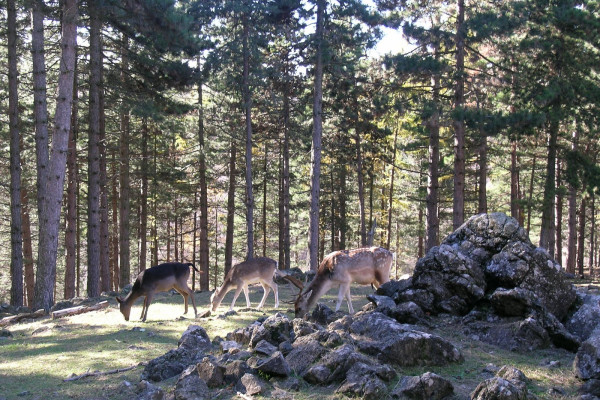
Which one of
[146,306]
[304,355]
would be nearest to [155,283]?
[146,306]

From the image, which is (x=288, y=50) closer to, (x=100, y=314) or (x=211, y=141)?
(x=211, y=141)

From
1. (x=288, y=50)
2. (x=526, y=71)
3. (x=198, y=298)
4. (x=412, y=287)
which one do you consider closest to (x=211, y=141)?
(x=288, y=50)

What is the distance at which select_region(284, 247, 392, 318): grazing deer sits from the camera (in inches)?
512

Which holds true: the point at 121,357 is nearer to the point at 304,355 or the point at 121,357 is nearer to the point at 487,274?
the point at 304,355

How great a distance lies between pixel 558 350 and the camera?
8234 millimetres

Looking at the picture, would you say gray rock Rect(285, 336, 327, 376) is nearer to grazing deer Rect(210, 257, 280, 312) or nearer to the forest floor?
the forest floor

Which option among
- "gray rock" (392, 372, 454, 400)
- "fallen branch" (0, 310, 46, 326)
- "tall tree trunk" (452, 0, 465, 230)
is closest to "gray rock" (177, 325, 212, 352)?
"gray rock" (392, 372, 454, 400)

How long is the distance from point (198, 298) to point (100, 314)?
190 inches

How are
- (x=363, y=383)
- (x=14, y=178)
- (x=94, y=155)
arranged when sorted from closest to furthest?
(x=363, y=383), (x=14, y=178), (x=94, y=155)

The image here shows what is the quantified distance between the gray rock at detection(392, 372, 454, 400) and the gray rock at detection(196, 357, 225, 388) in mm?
2363

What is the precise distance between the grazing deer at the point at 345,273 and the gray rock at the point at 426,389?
6.45 metres

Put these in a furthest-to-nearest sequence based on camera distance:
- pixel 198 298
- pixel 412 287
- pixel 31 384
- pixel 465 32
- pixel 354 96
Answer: pixel 354 96 < pixel 465 32 < pixel 198 298 < pixel 412 287 < pixel 31 384

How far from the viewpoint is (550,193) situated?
24.0 metres

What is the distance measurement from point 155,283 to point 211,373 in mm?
8220
